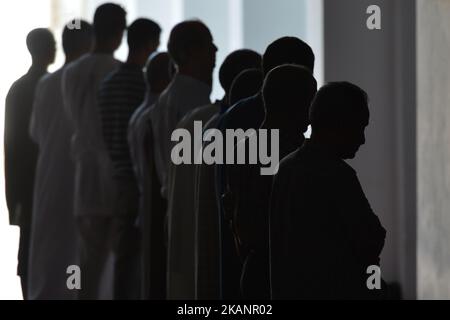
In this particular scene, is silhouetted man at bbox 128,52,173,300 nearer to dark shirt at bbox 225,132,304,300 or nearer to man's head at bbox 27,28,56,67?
man's head at bbox 27,28,56,67

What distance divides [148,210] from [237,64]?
1.20 m

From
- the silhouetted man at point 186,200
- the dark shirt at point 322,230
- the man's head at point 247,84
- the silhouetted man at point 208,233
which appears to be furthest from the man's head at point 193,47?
the dark shirt at point 322,230

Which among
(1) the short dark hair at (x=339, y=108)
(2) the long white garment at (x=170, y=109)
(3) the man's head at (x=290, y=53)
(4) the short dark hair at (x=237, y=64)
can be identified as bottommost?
(2) the long white garment at (x=170, y=109)

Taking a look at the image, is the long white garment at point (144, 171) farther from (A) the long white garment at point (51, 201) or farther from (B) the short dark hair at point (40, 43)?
(B) the short dark hair at point (40, 43)

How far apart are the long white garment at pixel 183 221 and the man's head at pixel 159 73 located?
89cm

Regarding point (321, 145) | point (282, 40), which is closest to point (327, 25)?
point (282, 40)

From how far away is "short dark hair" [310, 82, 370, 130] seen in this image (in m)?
2.73

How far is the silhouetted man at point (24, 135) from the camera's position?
6.13 m

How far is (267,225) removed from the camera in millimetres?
3109

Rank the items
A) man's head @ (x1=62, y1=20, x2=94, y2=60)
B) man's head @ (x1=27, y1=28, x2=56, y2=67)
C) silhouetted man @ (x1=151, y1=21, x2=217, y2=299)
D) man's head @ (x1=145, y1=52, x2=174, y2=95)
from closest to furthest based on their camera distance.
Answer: silhouetted man @ (x1=151, y1=21, x2=217, y2=299), man's head @ (x1=145, y1=52, x2=174, y2=95), man's head @ (x1=62, y1=20, x2=94, y2=60), man's head @ (x1=27, y1=28, x2=56, y2=67)

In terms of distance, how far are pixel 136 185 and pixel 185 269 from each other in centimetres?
109

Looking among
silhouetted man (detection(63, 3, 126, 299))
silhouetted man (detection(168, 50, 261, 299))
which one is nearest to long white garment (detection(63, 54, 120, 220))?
silhouetted man (detection(63, 3, 126, 299))

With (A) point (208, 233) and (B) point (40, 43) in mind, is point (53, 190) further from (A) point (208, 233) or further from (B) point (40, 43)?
(A) point (208, 233)

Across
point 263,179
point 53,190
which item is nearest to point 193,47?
point 263,179
